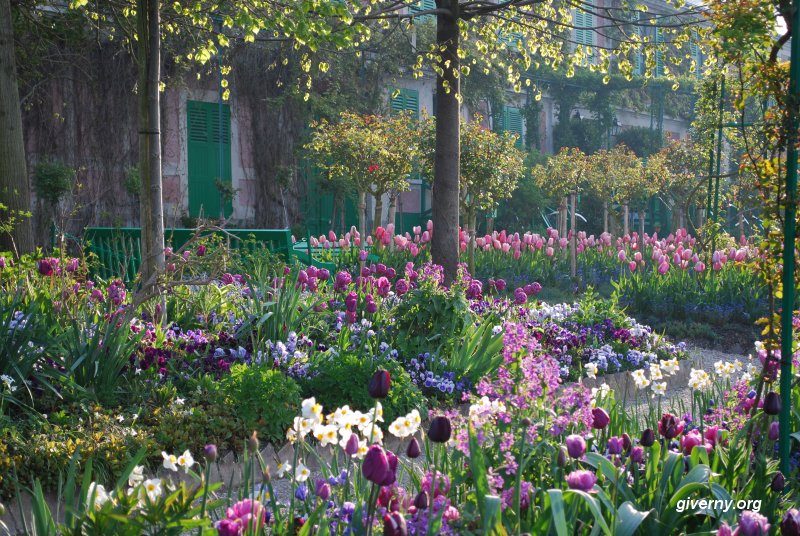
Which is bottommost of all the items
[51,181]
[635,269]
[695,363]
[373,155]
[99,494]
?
[695,363]

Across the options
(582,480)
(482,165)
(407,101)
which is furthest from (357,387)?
(407,101)

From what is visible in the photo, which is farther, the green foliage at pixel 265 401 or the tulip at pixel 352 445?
the green foliage at pixel 265 401

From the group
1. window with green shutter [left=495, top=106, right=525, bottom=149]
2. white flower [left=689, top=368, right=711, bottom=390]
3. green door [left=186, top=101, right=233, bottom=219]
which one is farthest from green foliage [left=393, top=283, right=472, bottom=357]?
window with green shutter [left=495, top=106, right=525, bottom=149]

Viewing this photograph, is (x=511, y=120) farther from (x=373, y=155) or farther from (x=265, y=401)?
(x=265, y=401)

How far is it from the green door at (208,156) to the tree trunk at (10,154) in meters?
6.66

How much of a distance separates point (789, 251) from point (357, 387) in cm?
225

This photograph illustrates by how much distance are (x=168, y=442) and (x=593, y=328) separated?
391 cm

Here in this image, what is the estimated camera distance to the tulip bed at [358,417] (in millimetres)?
2182

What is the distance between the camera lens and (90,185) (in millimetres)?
14414

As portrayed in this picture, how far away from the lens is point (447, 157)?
8.45 metres

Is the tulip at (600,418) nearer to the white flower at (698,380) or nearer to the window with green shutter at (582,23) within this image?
the white flower at (698,380)

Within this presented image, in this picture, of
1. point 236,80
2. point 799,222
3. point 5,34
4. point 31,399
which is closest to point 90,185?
point 236,80

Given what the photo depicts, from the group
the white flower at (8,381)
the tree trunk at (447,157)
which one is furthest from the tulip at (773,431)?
the tree trunk at (447,157)

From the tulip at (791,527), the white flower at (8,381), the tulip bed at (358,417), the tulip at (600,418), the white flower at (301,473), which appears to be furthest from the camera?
the white flower at (8,381)
